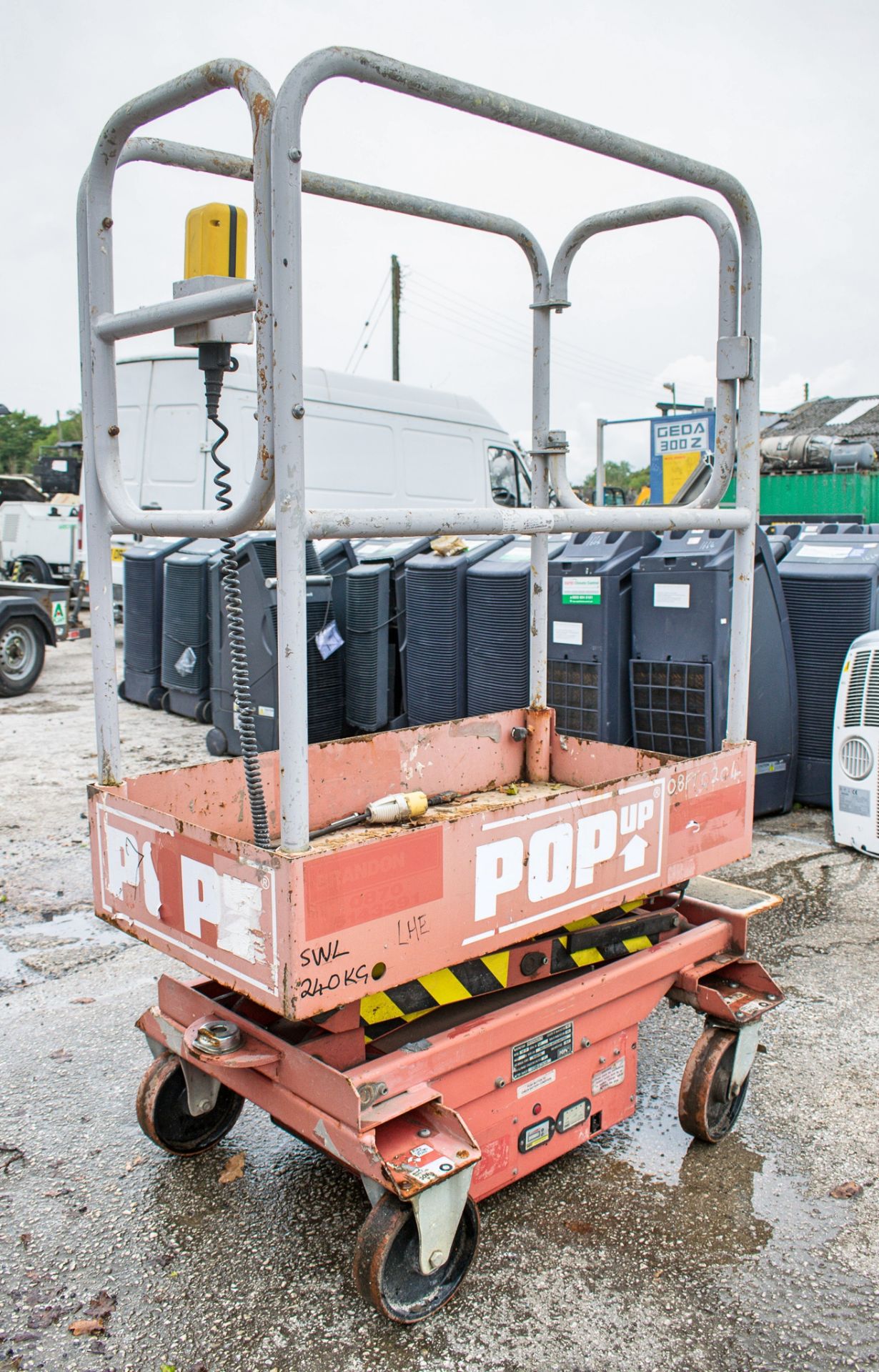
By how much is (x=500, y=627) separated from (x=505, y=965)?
3.84 meters

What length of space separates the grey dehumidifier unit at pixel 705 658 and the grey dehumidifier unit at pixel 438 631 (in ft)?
3.99

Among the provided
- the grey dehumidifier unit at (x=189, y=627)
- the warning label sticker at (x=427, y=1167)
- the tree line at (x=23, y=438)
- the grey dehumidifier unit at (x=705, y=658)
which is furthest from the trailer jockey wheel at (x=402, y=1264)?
the tree line at (x=23, y=438)

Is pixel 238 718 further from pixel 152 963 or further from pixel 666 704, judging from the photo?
pixel 666 704

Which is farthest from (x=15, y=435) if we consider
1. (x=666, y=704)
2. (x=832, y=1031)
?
(x=832, y=1031)

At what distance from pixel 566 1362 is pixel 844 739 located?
3.63 m

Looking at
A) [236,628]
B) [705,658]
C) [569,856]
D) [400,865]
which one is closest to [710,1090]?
[569,856]

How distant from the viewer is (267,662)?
669 cm

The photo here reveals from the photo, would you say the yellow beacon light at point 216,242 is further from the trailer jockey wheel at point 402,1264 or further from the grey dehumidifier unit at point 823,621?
the grey dehumidifier unit at point 823,621

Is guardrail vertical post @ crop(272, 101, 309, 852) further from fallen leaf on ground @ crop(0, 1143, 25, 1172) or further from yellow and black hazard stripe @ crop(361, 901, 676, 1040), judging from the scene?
fallen leaf on ground @ crop(0, 1143, 25, 1172)

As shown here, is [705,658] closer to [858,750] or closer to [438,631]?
[858,750]

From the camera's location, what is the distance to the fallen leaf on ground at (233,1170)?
2723mm

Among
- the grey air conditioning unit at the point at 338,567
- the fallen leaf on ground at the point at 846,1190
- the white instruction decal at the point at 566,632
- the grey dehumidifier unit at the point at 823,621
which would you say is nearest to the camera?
the fallen leaf on ground at the point at 846,1190

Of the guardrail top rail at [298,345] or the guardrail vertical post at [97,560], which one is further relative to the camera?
the guardrail vertical post at [97,560]

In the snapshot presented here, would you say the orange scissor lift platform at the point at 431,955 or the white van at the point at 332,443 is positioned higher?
the white van at the point at 332,443
